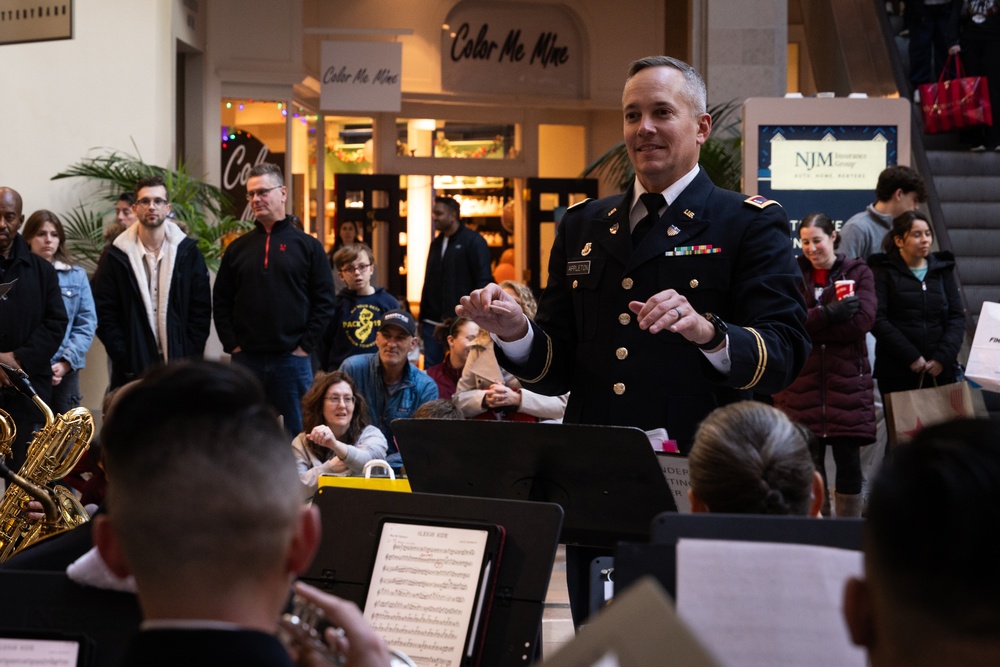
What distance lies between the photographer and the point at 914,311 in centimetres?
631

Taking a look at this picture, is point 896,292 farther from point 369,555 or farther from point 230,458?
point 230,458

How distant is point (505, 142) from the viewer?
52.3 ft

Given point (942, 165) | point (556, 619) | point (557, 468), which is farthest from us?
point (942, 165)

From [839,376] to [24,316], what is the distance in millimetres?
3863

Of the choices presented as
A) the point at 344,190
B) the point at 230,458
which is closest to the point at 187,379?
the point at 230,458

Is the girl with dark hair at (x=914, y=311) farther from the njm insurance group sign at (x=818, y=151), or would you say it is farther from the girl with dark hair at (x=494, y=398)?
the girl with dark hair at (x=494, y=398)

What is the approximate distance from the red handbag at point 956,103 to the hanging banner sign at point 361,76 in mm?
5146

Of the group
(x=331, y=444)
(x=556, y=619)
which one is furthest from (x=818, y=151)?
(x=556, y=619)

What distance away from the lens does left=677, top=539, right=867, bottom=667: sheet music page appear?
1.46 meters

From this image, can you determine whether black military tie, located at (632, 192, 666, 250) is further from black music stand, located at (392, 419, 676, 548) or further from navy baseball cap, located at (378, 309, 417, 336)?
navy baseball cap, located at (378, 309, 417, 336)

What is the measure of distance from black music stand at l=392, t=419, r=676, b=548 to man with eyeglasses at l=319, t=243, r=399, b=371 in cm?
474

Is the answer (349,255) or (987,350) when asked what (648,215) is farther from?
(349,255)

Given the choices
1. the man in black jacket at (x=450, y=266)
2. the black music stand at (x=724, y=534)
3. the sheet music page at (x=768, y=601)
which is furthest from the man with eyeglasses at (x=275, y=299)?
the sheet music page at (x=768, y=601)

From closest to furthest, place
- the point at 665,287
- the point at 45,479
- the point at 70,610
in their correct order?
1. the point at 70,610
2. the point at 665,287
3. the point at 45,479
